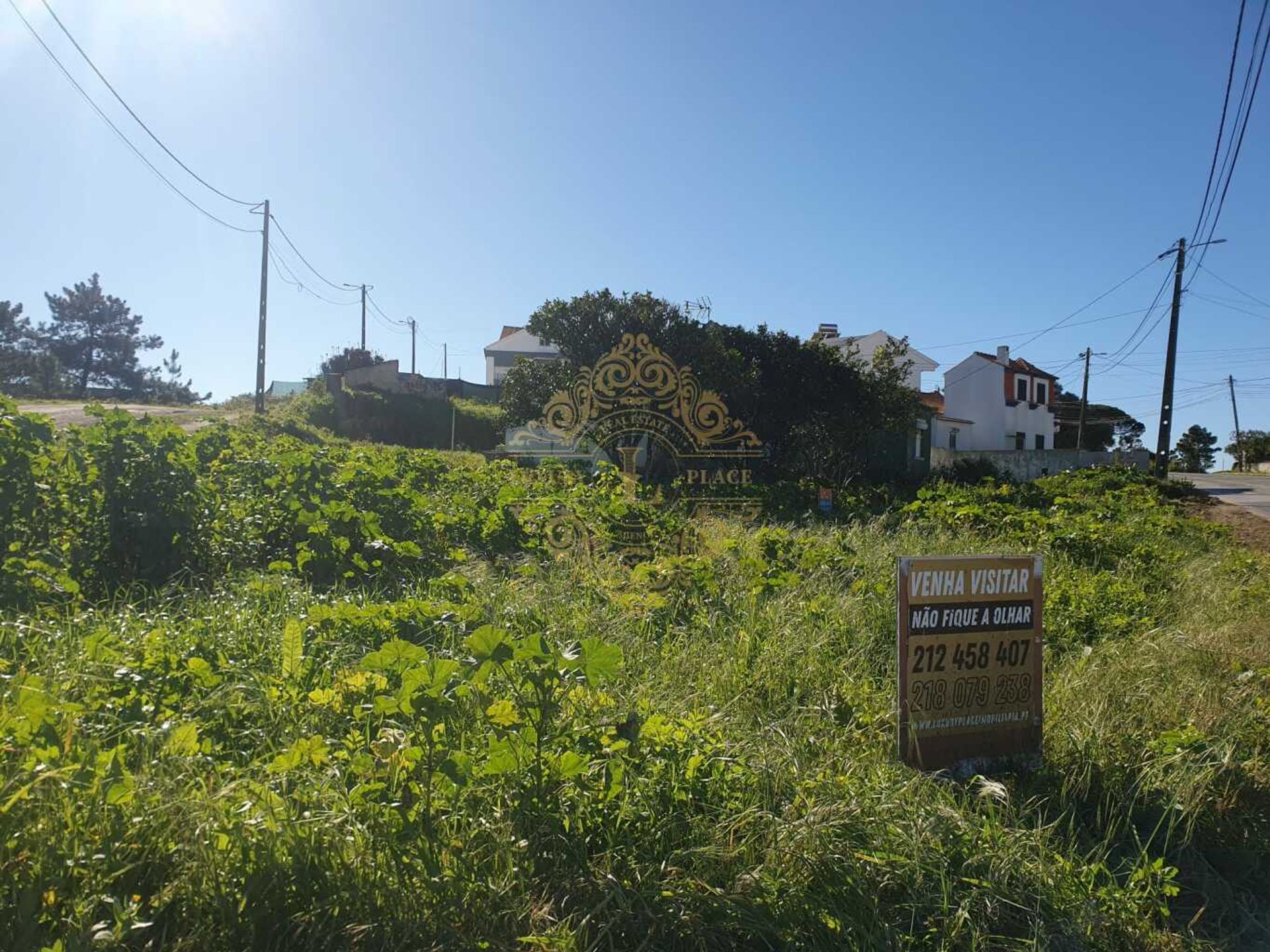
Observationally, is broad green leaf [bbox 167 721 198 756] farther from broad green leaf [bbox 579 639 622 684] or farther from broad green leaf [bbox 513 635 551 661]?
broad green leaf [bbox 579 639 622 684]

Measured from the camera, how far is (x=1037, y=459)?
1208 inches

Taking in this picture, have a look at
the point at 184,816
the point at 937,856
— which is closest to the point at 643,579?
the point at 937,856

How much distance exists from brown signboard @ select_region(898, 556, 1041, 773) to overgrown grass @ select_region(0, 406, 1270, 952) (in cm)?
16

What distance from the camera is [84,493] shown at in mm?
5172

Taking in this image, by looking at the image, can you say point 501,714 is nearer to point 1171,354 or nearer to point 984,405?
point 1171,354

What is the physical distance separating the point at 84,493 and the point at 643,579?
3.50 metres

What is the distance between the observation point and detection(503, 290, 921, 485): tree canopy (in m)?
12.9

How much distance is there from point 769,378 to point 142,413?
48.4 ft

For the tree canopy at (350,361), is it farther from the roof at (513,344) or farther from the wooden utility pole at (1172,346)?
the wooden utility pole at (1172,346)

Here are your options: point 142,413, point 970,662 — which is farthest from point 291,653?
point 142,413

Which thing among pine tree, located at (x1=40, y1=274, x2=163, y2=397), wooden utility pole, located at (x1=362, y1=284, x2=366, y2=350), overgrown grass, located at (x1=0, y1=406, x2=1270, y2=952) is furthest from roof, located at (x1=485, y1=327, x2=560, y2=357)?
overgrown grass, located at (x1=0, y1=406, x2=1270, y2=952)

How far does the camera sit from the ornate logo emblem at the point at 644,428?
35.2ft

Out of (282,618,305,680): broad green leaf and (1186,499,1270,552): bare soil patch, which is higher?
(1186,499,1270,552): bare soil patch

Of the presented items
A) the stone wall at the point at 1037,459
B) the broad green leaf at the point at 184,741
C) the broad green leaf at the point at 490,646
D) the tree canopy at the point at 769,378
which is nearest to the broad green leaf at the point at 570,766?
the broad green leaf at the point at 490,646
